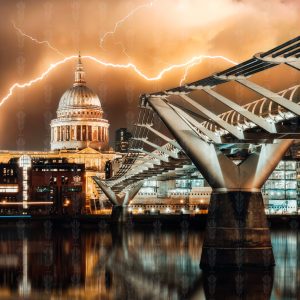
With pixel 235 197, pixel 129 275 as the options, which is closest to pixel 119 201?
pixel 129 275

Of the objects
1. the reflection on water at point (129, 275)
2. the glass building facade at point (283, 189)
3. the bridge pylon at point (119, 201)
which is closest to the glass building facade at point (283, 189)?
the glass building facade at point (283, 189)

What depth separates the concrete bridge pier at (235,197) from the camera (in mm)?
46531

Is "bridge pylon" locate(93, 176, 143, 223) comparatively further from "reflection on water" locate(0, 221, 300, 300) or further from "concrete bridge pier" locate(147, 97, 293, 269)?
"concrete bridge pier" locate(147, 97, 293, 269)

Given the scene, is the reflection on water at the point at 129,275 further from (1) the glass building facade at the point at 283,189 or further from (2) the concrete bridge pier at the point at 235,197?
(1) the glass building facade at the point at 283,189

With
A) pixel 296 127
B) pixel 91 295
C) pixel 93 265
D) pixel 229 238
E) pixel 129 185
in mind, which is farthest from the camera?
pixel 129 185

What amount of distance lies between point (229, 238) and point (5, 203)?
12306cm

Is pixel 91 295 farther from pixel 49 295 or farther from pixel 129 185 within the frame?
pixel 129 185

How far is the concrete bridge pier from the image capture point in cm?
4653

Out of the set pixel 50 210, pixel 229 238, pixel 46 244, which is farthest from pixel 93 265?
pixel 50 210

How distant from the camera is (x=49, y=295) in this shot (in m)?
39.2

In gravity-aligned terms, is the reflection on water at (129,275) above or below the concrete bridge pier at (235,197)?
below

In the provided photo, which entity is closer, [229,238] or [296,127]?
[296,127]

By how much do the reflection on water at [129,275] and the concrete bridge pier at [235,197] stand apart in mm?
1563

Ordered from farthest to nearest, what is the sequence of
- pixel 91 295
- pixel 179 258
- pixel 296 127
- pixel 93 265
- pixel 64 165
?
pixel 64 165 < pixel 179 258 < pixel 93 265 < pixel 296 127 < pixel 91 295
